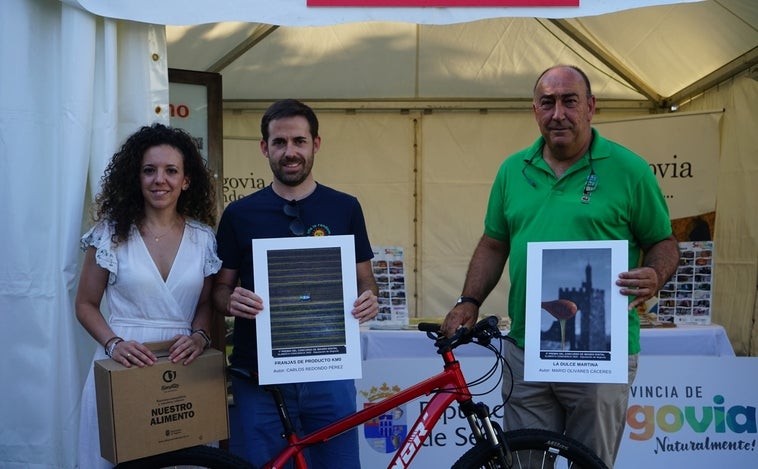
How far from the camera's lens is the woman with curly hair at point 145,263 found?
2.59m

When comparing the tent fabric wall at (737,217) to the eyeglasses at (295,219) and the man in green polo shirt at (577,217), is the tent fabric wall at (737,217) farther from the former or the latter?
the eyeglasses at (295,219)

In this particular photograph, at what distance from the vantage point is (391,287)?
16.5 feet

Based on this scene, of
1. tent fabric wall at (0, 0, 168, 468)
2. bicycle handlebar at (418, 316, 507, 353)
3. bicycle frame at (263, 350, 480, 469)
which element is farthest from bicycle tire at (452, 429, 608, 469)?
tent fabric wall at (0, 0, 168, 468)

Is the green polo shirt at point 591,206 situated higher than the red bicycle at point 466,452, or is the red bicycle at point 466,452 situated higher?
the green polo shirt at point 591,206

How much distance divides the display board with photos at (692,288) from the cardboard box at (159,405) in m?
3.37

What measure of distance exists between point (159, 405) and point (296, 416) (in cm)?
50

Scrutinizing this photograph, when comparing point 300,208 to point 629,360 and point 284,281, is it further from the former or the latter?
point 629,360

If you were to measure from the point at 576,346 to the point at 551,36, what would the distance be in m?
4.60

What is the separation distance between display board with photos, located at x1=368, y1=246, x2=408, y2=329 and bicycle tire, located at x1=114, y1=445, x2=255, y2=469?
238cm

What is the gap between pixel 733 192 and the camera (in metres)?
6.21

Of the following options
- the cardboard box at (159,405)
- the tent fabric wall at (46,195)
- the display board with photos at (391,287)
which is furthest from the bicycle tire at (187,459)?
the display board with photos at (391,287)

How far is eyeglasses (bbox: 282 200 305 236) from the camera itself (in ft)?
8.55

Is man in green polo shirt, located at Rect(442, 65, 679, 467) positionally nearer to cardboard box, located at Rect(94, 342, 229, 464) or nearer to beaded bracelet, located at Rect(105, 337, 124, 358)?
cardboard box, located at Rect(94, 342, 229, 464)

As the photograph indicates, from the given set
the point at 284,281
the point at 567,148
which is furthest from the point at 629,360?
the point at 284,281
